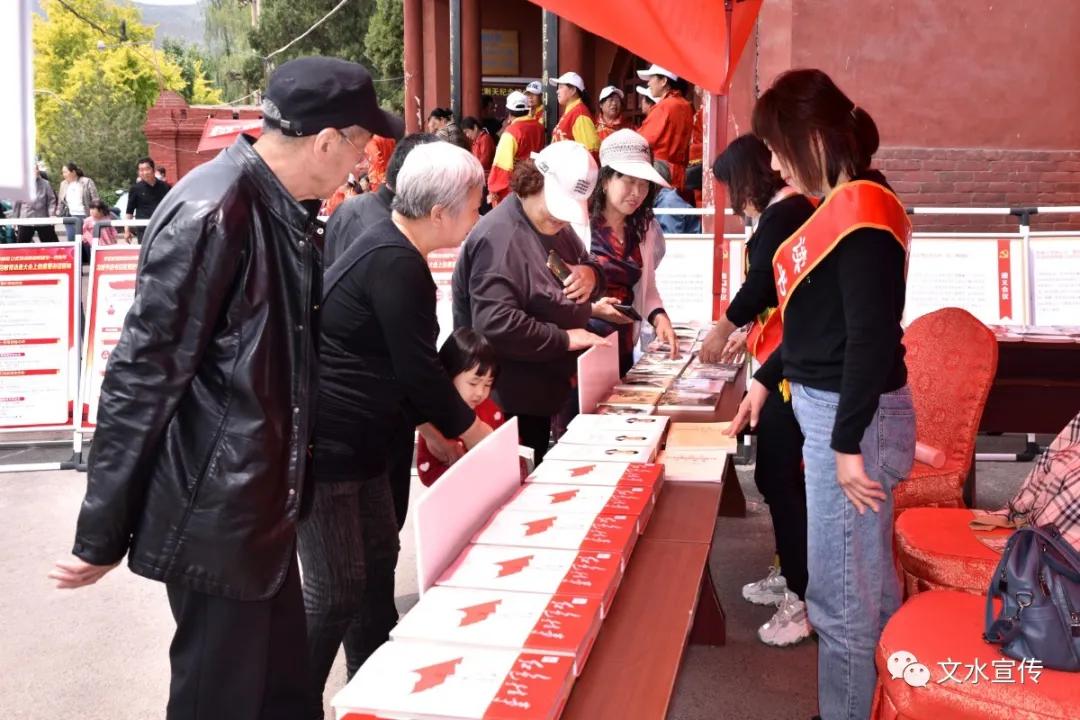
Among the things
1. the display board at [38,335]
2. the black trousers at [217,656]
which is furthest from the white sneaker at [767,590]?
the display board at [38,335]

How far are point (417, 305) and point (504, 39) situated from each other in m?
21.3

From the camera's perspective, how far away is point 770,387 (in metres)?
3.26

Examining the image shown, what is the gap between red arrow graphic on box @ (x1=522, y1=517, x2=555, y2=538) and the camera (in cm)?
232

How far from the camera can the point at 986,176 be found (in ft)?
28.0

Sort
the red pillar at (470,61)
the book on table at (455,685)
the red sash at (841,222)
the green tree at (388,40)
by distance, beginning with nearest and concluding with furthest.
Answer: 1. the book on table at (455,685)
2. the red sash at (841,222)
3. the red pillar at (470,61)
4. the green tree at (388,40)

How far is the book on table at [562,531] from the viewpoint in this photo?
2.24 m

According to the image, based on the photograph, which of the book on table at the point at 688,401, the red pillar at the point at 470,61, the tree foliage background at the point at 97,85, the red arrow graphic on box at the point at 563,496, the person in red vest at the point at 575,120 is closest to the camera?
the red arrow graphic on box at the point at 563,496

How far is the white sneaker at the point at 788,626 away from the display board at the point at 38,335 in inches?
181

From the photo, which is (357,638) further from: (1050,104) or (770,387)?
(1050,104)

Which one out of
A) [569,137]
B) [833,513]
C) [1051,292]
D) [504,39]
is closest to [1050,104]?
[1051,292]

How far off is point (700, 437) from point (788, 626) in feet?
3.25

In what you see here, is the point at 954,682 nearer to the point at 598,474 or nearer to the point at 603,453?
the point at 598,474

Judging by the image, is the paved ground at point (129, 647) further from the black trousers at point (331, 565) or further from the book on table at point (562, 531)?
the black trousers at point (331, 565)

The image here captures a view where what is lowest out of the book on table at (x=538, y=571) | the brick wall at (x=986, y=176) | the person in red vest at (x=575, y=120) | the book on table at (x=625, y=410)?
the book on table at (x=538, y=571)
